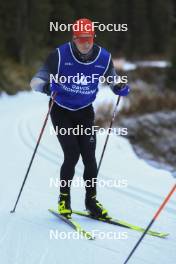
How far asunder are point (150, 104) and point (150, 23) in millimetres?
51168

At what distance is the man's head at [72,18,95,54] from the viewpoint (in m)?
4.98

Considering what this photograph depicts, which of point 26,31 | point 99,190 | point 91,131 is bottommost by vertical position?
point 99,190

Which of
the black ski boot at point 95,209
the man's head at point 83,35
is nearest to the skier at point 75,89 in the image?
the man's head at point 83,35

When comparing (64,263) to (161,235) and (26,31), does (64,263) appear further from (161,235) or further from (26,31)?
(26,31)

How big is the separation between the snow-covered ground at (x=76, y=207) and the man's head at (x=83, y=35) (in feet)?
5.51

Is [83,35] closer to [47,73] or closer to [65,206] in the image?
[47,73]

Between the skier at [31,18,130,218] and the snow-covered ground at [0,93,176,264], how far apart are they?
0.52m

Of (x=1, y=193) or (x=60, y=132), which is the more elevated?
(x=60, y=132)

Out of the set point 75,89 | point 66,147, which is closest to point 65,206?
point 66,147

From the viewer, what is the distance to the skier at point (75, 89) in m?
5.12

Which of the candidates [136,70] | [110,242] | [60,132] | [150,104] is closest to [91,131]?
[60,132]

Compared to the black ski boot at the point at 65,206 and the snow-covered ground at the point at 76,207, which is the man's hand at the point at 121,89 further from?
the snow-covered ground at the point at 76,207

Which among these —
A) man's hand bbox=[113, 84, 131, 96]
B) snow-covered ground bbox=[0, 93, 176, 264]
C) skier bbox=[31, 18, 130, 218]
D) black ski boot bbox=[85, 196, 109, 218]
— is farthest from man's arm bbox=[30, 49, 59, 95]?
snow-covered ground bbox=[0, 93, 176, 264]

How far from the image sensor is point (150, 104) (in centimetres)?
1617
